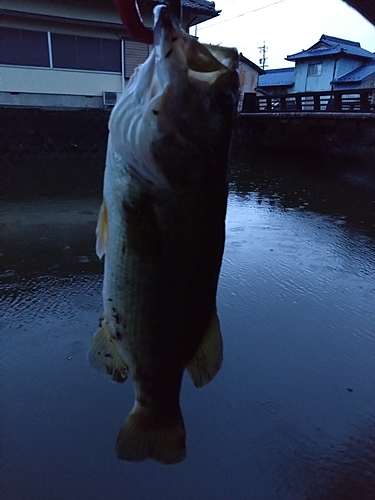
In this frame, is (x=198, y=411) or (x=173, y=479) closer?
(x=173, y=479)

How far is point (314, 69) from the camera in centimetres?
2764

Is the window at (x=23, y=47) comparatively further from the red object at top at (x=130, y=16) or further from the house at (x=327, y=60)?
the house at (x=327, y=60)

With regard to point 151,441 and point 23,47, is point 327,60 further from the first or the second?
point 151,441

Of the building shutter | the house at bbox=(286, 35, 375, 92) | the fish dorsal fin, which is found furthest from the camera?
the house at bbox=(286, 35, 375, 92)

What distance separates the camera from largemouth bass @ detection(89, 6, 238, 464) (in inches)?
37.2

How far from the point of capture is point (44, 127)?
9969 millimetres

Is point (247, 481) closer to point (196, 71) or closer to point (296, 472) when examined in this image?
point (296, 472)

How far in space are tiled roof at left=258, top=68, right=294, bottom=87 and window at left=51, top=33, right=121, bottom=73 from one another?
809 inches

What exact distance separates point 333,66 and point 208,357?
29.7m

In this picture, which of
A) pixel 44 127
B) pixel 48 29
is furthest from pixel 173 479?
pixel 48 29

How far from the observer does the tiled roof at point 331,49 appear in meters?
26.1

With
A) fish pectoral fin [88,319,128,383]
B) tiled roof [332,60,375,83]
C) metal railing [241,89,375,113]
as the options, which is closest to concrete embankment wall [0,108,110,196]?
metal railing [241,89,375,113]

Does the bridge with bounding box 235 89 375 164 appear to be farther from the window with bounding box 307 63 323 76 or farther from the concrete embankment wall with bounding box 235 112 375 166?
the window with bounding box 307 63 323 76

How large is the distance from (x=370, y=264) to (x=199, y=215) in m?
4.18
